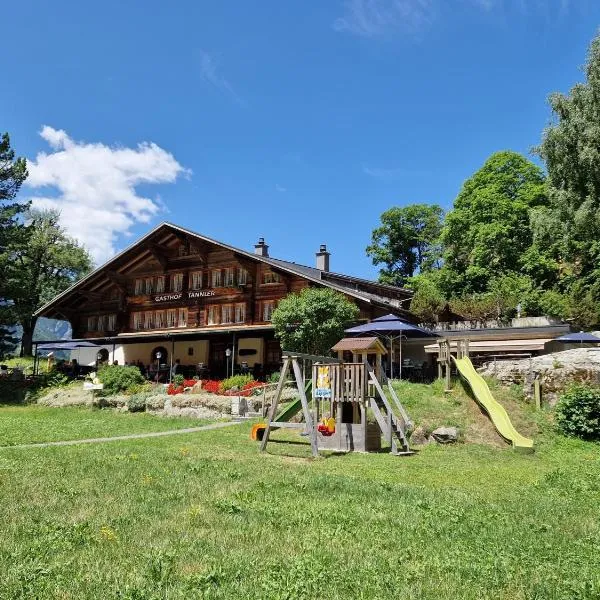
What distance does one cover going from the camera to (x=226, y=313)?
3647 cm

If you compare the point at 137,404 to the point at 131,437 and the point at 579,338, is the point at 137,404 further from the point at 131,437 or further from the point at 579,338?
the point at 579,338

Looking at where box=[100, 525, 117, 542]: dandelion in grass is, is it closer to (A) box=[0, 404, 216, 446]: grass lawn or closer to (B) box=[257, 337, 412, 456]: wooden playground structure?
(B) box=[257, 337, 412, 456]: wooden playground structure

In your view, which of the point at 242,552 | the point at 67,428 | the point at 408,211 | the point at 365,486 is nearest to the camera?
the point at 242,552

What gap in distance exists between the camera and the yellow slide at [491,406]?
15367mm

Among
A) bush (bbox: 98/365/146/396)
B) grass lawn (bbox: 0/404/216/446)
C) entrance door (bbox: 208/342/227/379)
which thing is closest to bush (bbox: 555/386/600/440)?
grass lawn (bbox: 0/404/216/446)

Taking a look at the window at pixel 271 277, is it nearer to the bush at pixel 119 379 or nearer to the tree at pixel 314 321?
the tree at pixel 314 321

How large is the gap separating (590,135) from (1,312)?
32.6 meters

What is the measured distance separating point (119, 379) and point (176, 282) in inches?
452

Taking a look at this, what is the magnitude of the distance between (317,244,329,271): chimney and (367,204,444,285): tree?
56.4 feet

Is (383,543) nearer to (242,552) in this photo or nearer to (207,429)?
(242,552)

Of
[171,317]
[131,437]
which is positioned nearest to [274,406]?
[131,437]

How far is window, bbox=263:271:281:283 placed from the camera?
112 ft

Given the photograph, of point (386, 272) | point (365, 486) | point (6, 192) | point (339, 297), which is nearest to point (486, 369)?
point (339, 297)

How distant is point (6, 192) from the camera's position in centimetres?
3691
